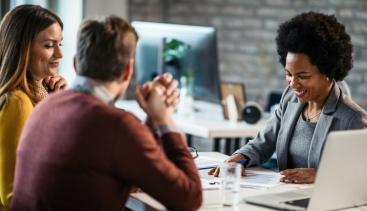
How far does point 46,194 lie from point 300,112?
1196 millimetres

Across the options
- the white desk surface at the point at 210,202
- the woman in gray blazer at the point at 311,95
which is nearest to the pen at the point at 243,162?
the woman in gray blazer at the point at 311,95

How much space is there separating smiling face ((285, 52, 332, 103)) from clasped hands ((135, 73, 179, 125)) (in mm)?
657

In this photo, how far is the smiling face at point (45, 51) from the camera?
2.24 meters

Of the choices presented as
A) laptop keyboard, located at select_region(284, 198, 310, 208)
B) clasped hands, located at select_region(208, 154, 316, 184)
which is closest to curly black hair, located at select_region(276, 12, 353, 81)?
clasped hands, located at select_region(208, 154, 316, 184)

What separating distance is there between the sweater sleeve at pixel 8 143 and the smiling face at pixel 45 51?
9.0 inches

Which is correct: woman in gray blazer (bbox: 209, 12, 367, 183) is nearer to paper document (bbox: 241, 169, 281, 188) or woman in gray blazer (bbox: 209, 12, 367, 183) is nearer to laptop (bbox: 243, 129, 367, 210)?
paper document (bbox: 241, 169, 281, 188)

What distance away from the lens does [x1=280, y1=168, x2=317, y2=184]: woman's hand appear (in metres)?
2.31

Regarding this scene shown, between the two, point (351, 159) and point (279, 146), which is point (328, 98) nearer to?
point (279, 146)

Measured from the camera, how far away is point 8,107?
207cm

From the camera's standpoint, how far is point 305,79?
246 centimetres

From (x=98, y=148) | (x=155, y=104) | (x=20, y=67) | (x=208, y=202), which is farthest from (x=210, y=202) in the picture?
(x=20, y=67)

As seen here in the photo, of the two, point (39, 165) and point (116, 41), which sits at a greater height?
point (116, 41)

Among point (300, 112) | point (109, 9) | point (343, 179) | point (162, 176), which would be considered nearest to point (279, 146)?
point (300, 112)

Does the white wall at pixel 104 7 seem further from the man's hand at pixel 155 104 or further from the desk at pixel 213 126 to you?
the man's hand at pixel 155 104
